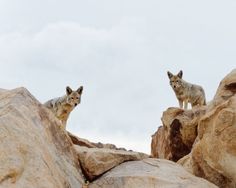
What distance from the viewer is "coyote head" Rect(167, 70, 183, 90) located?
81.0ft

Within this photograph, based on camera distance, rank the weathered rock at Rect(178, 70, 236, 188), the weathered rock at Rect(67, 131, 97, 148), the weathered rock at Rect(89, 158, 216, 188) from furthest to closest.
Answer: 1. the weathered rock at Rect(67, 131, 97, 148)
2. the weathered rock at Rect(178, 70, 236, 188)
3. the weathered rock at Rect(89, 158, 216, 188)

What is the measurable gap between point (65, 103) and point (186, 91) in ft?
18.9

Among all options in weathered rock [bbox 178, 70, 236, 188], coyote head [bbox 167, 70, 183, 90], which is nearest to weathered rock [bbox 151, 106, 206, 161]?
coyote head [bbox 167, 70, 183, 90]

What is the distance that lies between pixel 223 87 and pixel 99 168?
4348 mm

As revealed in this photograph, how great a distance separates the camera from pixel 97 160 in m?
12.3

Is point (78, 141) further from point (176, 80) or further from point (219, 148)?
point (176, 80)

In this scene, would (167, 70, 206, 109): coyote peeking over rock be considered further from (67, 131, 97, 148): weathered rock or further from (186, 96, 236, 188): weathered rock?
(186, 96, 236, 188): weathered rock

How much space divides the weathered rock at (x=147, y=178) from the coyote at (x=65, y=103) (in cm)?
914

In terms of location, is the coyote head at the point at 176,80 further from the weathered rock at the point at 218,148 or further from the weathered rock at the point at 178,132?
the weathered rock at the point at 218,148

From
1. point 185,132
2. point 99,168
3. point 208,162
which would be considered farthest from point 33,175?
point 185,132

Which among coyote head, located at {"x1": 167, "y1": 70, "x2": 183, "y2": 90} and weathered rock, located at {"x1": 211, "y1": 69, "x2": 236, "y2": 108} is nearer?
weathered rock, located at {"x1": 211, "y1": 69, "x2": 236, "y2": 108}

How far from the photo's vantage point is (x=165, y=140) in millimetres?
21266

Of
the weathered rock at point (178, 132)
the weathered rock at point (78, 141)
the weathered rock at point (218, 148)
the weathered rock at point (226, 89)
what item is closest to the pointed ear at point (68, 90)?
the weathered rock at point (178, 132)

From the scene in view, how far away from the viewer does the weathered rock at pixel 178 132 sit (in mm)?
19344
